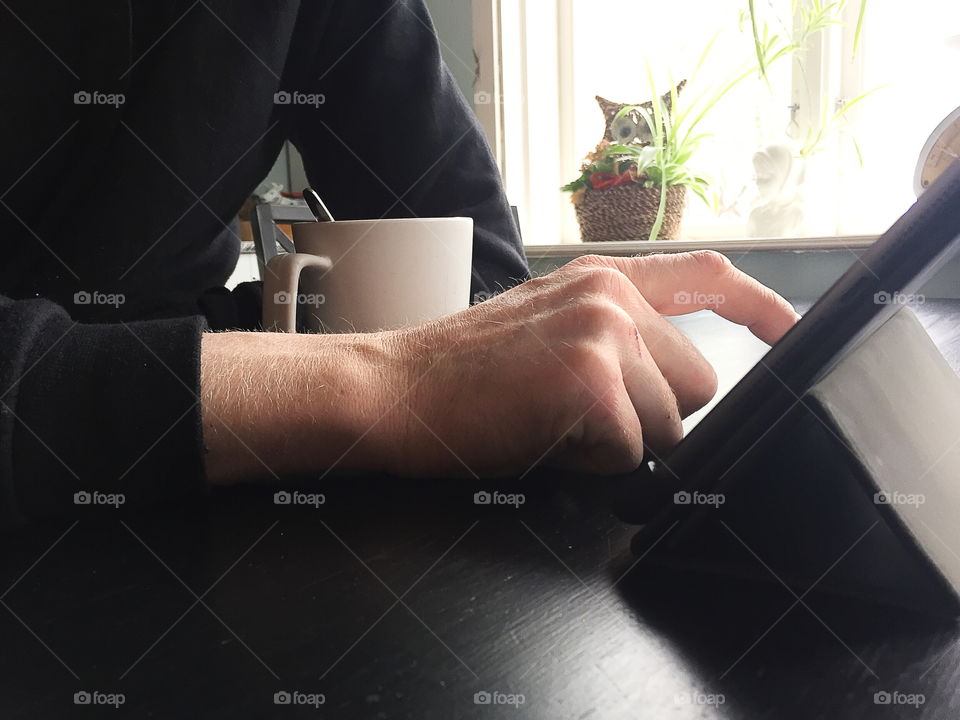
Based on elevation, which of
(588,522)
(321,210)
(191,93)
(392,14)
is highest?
(392,14)

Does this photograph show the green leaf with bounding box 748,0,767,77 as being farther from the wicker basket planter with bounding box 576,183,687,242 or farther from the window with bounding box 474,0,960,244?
the wicker basket planter with bounding box 576,183,687,242

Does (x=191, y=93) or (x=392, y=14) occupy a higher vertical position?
(x=392, y=14)

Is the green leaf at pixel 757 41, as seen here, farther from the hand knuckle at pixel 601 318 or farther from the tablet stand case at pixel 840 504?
the tablet stand case at pixel 840 504

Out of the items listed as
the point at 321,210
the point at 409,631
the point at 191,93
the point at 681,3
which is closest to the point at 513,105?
the point at 681,3

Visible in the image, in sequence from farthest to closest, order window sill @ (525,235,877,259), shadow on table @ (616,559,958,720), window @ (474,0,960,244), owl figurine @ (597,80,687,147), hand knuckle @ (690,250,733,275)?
owl figurine @ (597,80,687,147) → window @ (474,0,960,244) → window sill @ (525,235,877,259) → hand knuckle @ (690,250,733,275) → shadow on table @ (616,559,958,720)

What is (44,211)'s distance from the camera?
2.09 ft

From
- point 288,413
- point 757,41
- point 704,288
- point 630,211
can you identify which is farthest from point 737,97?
point 288,413

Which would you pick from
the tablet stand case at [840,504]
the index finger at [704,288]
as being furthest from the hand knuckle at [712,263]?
the tablet stand case at [840,504]

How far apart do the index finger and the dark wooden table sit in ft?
0.71

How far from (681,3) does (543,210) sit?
663mm

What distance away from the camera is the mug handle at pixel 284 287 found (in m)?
0.46

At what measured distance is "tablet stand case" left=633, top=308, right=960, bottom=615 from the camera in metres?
0.22

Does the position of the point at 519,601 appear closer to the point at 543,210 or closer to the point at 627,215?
the point at 627,215

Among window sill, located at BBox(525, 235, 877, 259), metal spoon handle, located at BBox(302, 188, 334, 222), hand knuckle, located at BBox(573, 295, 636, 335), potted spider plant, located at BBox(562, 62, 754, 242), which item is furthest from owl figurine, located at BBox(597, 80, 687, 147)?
hand knuckle, located at BBox(573, 295, 636, 335)
